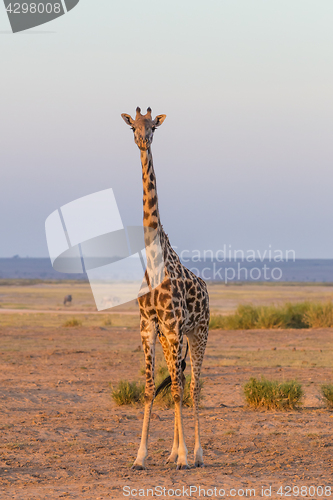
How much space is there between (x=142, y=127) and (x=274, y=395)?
587cm

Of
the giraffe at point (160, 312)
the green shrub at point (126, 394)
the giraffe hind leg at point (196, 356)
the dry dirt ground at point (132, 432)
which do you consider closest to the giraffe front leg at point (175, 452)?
the giraffe at point (160, 312)

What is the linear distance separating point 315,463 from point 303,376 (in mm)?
6610

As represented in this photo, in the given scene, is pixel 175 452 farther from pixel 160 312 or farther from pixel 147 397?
pixel 160 312

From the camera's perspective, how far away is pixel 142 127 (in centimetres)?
743

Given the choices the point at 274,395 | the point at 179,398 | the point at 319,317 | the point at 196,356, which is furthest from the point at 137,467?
the point at 319,317

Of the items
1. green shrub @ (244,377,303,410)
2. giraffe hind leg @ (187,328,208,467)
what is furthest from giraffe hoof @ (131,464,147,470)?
green shrub @ (244,377,303,410)

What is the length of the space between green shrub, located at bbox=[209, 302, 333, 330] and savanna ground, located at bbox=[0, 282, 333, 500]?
5.52 m

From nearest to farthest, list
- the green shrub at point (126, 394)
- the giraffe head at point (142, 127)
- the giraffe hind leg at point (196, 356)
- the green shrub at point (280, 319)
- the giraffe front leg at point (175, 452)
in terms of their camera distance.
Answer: the giraffe head at point (142, 127)
the giraffe front leg at point (175, 452)
the giraffe hind leg at point (196, 356)
the green shrub at point (126, 394)
the green shrub at point (280, 319)

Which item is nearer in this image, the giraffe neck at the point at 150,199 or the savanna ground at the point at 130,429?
the savanna ground at the point at 130,429

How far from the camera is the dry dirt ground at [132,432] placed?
700cm

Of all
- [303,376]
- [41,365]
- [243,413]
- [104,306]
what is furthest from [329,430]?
[104,306]

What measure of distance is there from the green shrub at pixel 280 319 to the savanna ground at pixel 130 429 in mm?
5518

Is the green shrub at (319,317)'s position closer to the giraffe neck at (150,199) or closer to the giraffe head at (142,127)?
the giraffe neck at (150,199)

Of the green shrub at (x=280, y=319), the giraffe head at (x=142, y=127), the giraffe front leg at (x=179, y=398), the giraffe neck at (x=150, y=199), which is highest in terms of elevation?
the giraffe head at (x=142, y=127)
